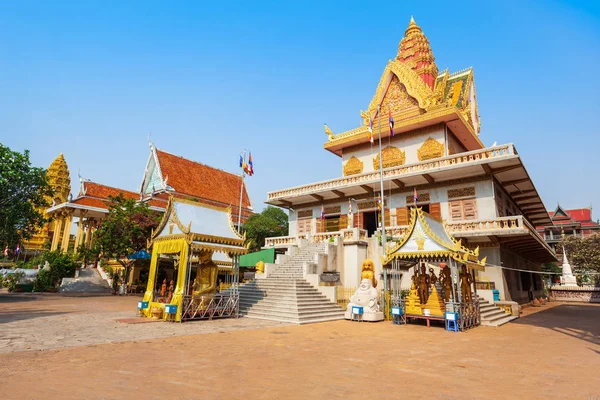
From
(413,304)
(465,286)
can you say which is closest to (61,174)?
(413,304)

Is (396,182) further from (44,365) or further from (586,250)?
(586,250)

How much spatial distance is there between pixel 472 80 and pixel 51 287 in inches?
1461

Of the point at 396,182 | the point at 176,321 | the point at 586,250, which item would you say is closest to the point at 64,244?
the point at 176,321

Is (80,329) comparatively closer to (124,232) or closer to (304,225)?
(124,232)

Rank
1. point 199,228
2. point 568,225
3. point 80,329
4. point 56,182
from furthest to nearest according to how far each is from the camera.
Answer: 1. point 568,225
2. point 56,182
3. point 199,228
4. point 80,329

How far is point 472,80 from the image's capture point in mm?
28312

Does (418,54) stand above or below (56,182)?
above

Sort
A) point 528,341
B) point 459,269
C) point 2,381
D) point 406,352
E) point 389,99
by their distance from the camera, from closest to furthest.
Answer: point 2,381 → point 406,352 → point 528,341 → point 459,269 → point 389,99

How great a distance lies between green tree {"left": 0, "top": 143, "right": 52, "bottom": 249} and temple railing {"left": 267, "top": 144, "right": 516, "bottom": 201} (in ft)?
48.1

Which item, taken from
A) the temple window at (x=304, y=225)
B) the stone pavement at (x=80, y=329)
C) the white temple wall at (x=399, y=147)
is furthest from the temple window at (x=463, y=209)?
the stone pavement at (x=80, y=329)

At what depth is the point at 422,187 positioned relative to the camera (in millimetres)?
20469

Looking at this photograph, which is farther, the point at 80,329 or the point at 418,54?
the point at 418,54

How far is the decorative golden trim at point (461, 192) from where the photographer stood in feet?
61.6

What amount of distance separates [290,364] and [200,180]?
Answer: 3582 centimetres
